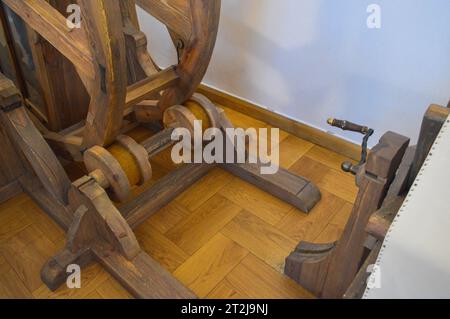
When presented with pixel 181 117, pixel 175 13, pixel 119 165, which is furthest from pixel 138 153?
pixel 175 13

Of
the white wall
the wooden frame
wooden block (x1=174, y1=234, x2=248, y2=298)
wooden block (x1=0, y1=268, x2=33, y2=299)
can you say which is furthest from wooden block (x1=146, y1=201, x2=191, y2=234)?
the white wall

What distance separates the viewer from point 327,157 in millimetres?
1372

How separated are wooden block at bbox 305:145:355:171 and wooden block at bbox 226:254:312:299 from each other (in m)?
0.49

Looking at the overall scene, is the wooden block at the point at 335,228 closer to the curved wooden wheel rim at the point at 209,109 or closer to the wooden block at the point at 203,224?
the wooden block at the point at 203,224

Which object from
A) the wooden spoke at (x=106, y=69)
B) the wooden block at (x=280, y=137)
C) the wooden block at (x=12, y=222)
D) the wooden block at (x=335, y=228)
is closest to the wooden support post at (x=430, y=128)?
the wooden block at (x=335, y=228)

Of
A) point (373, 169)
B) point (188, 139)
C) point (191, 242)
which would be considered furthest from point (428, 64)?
point (191, 242)

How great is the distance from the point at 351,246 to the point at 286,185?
0.43 m

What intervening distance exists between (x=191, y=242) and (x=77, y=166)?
52 cm

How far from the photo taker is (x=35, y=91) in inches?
49.5

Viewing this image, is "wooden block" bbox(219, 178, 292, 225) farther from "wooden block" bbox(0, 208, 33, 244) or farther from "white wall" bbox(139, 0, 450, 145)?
"wooden block" bbox(0, 208, 33, 244)

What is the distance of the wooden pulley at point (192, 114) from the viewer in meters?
1.07

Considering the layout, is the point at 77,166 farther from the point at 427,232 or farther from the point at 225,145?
the point at 427,232

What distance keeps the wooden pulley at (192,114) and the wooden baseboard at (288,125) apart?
0.41 m

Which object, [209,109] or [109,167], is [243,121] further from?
[109,167]
